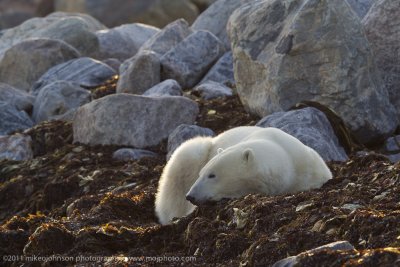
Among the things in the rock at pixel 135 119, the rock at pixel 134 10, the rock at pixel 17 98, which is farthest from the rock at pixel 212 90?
the rock at pixel 134 10

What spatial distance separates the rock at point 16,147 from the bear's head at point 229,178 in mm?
5021

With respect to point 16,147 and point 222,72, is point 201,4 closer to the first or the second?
point 222,72

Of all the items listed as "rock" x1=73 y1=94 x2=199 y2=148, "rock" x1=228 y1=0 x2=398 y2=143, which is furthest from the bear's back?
"rock" x1=73 y1=94 x2=199 y2=148

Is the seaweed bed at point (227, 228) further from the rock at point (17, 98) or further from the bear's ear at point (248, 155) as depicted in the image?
the rock at point (17, 98)

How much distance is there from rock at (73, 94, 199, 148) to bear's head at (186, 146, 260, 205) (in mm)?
4036

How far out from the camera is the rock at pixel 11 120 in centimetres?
1319

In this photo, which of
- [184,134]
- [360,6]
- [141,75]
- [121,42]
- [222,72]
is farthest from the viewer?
[121,42]

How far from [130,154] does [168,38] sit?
17.7 feet

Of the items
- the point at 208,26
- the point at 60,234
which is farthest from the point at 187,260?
the point at 208,26

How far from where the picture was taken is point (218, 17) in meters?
16.5

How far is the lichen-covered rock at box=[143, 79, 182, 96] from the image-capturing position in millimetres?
12386

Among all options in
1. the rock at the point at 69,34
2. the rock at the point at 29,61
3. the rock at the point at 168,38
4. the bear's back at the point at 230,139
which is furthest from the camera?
the rock at the point at 69,34

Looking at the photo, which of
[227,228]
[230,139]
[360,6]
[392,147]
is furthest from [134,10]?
[227,228]

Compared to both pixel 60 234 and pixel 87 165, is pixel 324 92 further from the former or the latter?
pixel 60 234
